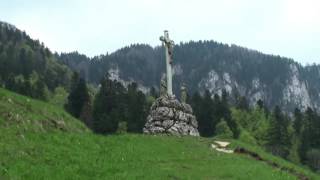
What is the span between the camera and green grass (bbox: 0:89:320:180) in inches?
915

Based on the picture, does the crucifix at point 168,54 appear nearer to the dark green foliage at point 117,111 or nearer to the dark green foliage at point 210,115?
the dark green foliage at point 117,111

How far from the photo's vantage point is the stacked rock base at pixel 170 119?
55844mm

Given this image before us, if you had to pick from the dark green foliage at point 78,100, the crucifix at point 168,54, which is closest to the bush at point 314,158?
the dark green foliage at point 78,100

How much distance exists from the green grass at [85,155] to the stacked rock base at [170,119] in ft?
48.4

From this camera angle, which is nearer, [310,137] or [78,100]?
[78,100]

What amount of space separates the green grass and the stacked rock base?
14.8 m

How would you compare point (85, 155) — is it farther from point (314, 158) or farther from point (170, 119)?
point (314, 158)

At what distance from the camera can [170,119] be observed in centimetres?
5672

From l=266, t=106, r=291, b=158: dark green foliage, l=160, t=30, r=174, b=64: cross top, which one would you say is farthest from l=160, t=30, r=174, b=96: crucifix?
l=266, t=106, r=291, b=158: dark green foliage

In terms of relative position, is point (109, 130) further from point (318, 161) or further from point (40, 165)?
point (40, 165)

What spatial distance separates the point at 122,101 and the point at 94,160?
9020 centimetres

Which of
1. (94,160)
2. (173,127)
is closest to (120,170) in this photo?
(94,160)

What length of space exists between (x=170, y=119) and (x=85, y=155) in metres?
29.7

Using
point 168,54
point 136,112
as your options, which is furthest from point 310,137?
point 168,54
